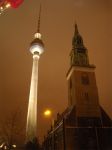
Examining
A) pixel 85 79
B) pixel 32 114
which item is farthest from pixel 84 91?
pixel 32 114

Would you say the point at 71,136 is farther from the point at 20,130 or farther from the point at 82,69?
the point at 82,69

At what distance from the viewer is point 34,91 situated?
4469 centimetres

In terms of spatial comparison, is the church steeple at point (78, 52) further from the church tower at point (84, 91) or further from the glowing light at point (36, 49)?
the glowing light at point (36, 49)

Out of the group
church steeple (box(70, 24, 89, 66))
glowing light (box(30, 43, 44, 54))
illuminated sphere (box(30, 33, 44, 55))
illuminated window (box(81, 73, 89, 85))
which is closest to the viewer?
illuminated window (box(81, 73, 89, 85))

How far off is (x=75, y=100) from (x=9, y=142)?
1615 cm

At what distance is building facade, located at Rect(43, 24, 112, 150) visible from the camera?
107ft

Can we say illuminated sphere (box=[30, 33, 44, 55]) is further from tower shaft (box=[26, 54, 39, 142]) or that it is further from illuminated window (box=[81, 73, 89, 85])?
illuminated window (box=[81, 73, 89, 85])

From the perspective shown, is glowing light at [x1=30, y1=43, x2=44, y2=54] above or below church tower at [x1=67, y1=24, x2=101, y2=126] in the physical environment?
above

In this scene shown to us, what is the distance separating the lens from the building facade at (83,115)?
32625mm

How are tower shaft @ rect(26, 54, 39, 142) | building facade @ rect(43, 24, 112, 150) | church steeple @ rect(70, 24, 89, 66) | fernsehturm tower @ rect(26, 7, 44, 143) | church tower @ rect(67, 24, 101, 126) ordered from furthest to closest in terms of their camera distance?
church steeple @ rect(70, 24, 89, 66) < fernsehturm tower @ rect(26, 7, 44, 143) < tower shaft @ rect(26, 54, 39, 142) < church tower @ rect(67, 24, 101, 126) < building facade @ rect(43, 24, 112, 150)

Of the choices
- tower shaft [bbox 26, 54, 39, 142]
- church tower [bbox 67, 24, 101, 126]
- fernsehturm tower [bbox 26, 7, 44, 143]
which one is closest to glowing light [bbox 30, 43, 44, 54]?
fernsehturm tower [bbox 26, 7, 44, 143]

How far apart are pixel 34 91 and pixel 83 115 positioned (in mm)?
13941

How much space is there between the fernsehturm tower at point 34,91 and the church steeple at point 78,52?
1054 cm

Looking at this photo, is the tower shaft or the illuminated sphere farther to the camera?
the illuminated sphere
